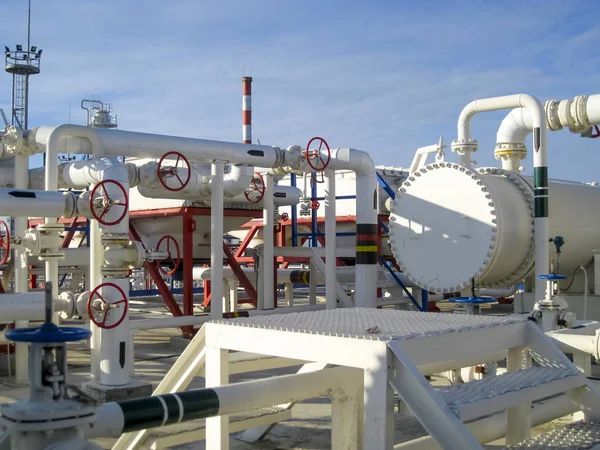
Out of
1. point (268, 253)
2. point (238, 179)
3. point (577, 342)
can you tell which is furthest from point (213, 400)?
point (268, 253)

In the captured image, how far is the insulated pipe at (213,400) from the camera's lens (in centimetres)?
254

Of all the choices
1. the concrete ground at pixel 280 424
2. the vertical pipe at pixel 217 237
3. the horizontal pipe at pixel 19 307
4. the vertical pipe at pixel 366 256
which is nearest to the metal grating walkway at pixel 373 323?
the concrete ground at pixel 280 424

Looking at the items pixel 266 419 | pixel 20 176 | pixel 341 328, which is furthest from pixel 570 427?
pixel 20 176

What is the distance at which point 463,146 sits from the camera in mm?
8383

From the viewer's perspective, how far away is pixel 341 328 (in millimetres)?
3717

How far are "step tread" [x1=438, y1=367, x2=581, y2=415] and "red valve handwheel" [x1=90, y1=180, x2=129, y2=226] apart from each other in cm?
365

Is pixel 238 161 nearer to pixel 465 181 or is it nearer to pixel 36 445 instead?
pixel 465 181

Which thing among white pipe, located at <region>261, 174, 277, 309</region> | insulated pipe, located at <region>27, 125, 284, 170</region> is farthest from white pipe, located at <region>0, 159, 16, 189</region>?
white pipe, located at <region>261, 174, 277, 309</region>

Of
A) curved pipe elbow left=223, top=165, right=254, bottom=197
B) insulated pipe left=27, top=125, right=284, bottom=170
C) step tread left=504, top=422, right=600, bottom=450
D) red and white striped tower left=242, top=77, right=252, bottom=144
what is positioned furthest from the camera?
red and white striped tower left=242, top=77, right=252, bottom=144

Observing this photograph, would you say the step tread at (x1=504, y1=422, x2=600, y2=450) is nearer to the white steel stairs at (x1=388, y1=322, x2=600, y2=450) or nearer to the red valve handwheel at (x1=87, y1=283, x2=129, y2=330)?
the white steel stairs at (x1=388, y1=322, x2=600, y2=450)

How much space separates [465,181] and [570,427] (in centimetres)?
386

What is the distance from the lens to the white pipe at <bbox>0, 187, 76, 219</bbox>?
19.7 feet

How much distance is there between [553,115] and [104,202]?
5139mm

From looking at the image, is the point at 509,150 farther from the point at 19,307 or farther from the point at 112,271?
the point at 19,307
